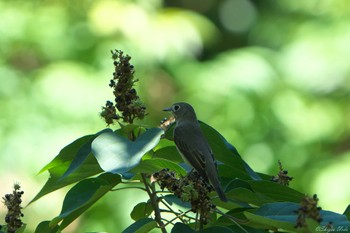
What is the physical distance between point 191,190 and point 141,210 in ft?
1.00

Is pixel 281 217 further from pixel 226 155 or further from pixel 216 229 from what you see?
pixel 226 155

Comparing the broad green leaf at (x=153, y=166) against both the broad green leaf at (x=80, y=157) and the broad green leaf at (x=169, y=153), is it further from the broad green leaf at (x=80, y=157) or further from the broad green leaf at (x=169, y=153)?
the broad green leaf at (x=169, y=153)

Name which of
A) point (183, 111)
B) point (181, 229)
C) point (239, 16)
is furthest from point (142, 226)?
point (239, 16)

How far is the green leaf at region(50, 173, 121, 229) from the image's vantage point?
156 centimetres

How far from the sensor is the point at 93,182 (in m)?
1.66

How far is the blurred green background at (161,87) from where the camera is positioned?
16.1 ft

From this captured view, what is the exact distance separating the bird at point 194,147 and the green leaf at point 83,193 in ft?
0.81

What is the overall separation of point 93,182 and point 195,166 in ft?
1.59

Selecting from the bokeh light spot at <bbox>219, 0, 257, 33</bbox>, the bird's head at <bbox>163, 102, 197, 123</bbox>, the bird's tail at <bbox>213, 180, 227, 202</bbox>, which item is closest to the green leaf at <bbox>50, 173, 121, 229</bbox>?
the bird's tail at <bbox>213, 180, 227, 202</bbox>

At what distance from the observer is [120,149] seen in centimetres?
156

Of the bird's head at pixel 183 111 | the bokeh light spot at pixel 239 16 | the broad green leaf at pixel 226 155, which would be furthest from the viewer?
the bokeh light spot at pixel 239 16

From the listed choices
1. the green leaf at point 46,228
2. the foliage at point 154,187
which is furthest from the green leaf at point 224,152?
the green leaf at point 46,228

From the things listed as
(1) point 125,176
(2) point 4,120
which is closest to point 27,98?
(2) point 4,120

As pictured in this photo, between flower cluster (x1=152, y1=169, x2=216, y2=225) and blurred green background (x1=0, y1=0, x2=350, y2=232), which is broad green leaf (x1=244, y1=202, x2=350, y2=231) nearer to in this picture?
flower cluster (x1=152, y1=169, x2=216, y2=225)
